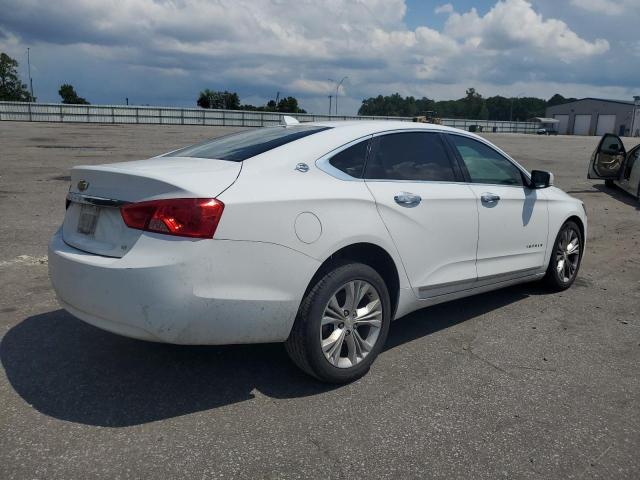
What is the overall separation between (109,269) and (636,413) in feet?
10.2

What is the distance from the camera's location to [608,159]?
552 inches

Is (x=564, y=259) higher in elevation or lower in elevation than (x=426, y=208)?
lower

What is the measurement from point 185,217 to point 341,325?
3.96ft

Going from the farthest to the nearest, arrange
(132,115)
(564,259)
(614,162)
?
(132,115), (614,162), (564,259)

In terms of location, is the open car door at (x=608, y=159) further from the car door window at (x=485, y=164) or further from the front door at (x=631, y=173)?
the car door window at (x=485, y=164)

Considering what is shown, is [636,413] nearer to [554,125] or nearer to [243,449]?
[243,449]

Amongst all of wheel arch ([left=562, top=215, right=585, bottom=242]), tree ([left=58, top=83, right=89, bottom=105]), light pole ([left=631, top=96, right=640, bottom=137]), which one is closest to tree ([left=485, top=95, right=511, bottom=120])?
light pole ([left=631, top=96, right=640, bottom=137])

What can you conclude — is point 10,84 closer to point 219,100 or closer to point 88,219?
point 219,100

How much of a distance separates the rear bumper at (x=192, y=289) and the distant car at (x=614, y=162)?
12164 millimetres

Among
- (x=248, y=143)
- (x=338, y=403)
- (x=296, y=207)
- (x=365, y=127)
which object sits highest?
(x=365, y=127)

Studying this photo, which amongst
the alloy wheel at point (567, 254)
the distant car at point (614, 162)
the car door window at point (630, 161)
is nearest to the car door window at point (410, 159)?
the alloy wheel at point (567, 254)

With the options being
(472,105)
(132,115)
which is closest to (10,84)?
(132,115)

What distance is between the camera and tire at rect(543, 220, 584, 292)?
5.67 m

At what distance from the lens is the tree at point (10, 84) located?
94.4 meters
